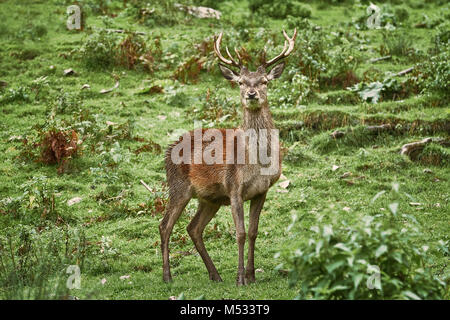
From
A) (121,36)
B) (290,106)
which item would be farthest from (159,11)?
(290,106)

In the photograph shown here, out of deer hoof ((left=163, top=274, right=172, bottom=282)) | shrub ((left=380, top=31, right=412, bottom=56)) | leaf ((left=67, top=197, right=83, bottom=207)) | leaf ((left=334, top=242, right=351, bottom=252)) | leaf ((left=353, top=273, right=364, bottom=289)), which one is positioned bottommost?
leaf ((left=67, top=197, right=83, bottom=207))

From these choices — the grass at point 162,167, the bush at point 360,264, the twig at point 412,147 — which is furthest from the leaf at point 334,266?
the twig at point 412,147

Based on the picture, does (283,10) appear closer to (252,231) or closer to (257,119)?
(257,119)

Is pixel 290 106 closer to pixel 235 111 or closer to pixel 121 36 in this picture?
pixel 235 111

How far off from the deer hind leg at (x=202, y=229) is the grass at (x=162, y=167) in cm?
20

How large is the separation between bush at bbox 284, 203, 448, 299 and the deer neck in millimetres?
2837

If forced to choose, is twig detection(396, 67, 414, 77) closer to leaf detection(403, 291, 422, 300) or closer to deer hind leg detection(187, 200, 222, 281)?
deer hind leg detection(187, 200, 222, 281)

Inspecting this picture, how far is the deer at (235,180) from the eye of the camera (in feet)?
26.5

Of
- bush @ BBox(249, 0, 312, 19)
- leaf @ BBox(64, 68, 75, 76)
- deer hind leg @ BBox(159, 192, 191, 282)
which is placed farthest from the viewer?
bush @ BBox(249, 0, 312, 19)

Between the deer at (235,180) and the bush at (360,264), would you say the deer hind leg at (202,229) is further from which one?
the bush at (360,264)

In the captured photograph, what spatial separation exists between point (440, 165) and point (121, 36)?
25.6 feet

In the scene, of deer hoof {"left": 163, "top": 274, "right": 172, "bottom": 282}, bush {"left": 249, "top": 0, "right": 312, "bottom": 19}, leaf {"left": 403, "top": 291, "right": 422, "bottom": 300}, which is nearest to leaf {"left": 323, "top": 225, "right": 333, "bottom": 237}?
leaf {"left": 403, "top": 291, "right": 422, "bottom": 300}

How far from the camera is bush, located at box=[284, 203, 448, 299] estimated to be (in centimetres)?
528
